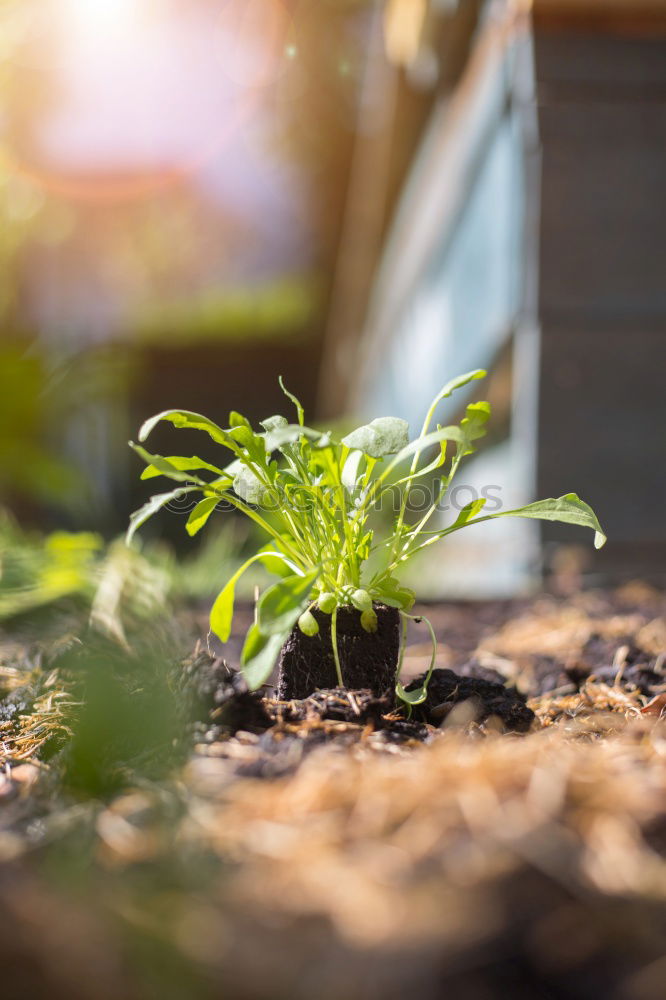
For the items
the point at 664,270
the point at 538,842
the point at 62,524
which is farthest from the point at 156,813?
the point at 62,524

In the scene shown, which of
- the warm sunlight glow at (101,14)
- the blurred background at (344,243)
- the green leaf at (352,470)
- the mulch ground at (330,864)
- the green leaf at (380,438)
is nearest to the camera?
the mulch ground at (330,864)

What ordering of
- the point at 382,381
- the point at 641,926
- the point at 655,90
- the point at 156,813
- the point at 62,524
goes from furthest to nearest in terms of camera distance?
the point at 382,381 → the point at 62,524 → the point at 655,90 → the point at 156,813 → the point at 641,926

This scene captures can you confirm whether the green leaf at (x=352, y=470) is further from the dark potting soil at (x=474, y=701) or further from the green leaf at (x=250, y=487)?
the dark potting soil at (x=474, y=701)

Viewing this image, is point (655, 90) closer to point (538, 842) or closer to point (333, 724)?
point (333, 724)

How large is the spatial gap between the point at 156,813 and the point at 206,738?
7.3 inches

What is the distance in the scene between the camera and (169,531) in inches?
308

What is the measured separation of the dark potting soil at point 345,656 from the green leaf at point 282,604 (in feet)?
0.59

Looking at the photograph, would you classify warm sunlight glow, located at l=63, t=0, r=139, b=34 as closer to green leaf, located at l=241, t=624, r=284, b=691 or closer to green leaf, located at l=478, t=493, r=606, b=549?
green leaf, located at l=478, t=493, r=606, b=549

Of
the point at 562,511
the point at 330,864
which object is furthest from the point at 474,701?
the point at 330,864

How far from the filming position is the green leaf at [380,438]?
72 cm

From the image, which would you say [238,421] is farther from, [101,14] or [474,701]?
[101,14]

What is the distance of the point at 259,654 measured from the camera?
63 cm

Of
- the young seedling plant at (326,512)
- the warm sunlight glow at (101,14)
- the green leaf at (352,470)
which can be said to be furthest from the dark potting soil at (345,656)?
the warm sunlight glow at (101,14)

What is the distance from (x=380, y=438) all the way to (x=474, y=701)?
1.04ft
